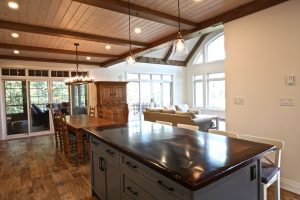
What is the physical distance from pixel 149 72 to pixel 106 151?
7.23 metres

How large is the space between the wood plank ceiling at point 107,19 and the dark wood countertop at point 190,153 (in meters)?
1.98

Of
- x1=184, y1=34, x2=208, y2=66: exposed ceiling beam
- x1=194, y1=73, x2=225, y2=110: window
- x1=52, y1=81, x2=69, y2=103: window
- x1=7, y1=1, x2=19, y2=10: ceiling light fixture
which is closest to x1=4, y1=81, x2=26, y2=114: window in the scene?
x1=52, y1=81, x2=69, y2=103: window

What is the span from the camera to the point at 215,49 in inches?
352

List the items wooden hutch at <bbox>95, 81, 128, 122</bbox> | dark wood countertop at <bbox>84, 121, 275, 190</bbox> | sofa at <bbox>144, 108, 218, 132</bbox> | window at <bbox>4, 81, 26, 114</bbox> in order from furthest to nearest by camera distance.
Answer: wooden hutch at <bbox>95, 81, 128, 122</bbox>, window at <bbox>4, 81, 26, 114</bbox>, sofa at <bbox>144, 108, 218, 132</bbox>, dark wood countertop at <bbox>84, 121, 275, 190</bbox>

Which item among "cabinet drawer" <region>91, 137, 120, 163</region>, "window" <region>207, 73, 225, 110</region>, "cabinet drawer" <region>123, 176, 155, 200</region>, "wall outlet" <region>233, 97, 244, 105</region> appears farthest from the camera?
"window" <region>207, 73, 225, 110</region>

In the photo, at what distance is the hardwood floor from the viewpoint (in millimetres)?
2711

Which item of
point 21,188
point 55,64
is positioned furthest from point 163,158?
point 55,64

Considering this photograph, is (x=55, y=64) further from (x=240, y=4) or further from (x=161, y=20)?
(x=240, y=4)

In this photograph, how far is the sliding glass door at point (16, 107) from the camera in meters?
6.30

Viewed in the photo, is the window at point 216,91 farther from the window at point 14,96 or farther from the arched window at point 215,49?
the window at point 14,96

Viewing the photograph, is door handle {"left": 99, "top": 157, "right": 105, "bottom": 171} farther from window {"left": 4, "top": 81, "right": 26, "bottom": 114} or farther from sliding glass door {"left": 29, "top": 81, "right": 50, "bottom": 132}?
window {"left": 4, "top": 81, "right": 26, "bottom": 114}

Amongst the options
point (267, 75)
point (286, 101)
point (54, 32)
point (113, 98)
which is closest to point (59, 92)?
point (113, 98)

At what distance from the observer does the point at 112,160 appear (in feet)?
6.30

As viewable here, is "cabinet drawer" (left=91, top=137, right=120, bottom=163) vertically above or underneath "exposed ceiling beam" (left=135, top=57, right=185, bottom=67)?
underneath
